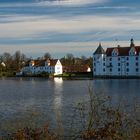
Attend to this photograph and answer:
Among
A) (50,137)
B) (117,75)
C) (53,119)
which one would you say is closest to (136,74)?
(117,75)

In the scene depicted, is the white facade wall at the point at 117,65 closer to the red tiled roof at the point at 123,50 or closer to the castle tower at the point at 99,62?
the castle tower at the point at 99,62

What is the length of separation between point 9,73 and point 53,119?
99002mm

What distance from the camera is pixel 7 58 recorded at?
124625mm

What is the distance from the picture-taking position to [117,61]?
8844 centimetres

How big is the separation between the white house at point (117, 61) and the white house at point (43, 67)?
20.1 m

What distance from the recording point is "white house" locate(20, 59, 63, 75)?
11025 centimetres

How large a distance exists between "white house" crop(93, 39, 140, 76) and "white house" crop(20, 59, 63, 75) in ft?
66.0

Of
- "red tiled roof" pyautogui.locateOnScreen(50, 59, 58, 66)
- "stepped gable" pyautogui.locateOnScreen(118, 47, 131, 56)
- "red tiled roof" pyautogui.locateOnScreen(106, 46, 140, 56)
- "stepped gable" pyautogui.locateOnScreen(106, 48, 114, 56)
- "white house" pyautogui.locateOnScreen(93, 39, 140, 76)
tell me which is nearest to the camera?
"white house" pyautogui.locateOnScreen(93, 39, 140, 76)

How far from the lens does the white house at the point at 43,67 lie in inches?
4341

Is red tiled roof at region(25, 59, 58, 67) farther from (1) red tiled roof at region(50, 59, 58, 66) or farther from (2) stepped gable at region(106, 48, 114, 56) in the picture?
(2) stepped gable at region(106, 48, 114, 56)

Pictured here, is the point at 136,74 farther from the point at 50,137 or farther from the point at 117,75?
the point at 50,137

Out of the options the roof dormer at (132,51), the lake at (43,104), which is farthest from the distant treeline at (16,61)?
the lake at (43,104)

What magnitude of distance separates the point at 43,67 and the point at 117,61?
31043mm

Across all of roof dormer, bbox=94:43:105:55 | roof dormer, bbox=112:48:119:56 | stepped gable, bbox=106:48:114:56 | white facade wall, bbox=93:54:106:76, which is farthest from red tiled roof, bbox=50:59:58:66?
roof dormer, bbox=112:48:119:56
